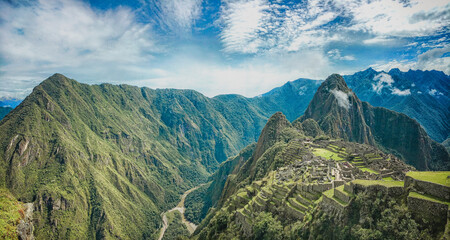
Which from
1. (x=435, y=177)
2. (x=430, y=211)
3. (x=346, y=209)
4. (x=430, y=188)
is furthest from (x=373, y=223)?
(x=435, y=177)

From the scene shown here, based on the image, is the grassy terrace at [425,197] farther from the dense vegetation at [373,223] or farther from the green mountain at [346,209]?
Result: the dense vegetation at [373,223]

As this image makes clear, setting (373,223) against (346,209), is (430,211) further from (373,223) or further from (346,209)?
(346,209)

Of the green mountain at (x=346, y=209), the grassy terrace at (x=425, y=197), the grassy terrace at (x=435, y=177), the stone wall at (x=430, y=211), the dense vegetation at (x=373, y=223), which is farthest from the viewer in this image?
the grassy terrace at (x=435, y=177)

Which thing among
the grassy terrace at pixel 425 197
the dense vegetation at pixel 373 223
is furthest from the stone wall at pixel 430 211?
the dense vegetation at pixel 373 223

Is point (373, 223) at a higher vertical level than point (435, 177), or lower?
lower

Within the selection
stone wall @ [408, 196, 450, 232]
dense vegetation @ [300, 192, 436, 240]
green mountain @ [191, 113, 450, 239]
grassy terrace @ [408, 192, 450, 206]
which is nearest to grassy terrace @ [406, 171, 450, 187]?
green mountain @ [191, 113, 450, 239]

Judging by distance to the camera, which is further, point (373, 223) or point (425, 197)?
point (373, 223)

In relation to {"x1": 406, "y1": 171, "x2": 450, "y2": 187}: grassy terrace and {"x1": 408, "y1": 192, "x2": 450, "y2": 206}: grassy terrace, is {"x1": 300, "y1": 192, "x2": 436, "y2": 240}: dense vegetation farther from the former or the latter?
{"x1": 406, "y1": 171, "x2": 450, "y2": 187}: grassy terrace

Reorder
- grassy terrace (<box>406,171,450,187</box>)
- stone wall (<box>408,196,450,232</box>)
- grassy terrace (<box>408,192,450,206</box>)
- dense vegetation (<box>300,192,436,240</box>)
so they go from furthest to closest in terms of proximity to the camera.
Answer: grassy terrace (<box>406,171,450,187</box>) < dense vegetation (<box>300,192,436,240</box>) < grassy terrace (<box>408,192,450,206</box>) < stone wall (<box>408,196,450,232</box>)

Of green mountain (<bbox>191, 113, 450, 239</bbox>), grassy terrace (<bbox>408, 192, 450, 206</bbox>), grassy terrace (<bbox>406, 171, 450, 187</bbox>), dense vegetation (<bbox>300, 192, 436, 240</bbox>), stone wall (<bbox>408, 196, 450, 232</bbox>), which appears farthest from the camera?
grassy terrace (<bbox>406, 171, 450, 187</bbox>)

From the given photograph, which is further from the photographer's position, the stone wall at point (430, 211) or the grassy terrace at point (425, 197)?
the grassy terrace at point (425, 197)

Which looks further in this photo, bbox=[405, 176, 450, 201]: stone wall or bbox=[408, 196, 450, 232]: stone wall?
bbox=[405, 176, 450, 201]: stone wall

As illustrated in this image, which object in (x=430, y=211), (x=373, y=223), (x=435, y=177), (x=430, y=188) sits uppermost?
(x=435, y=177)
